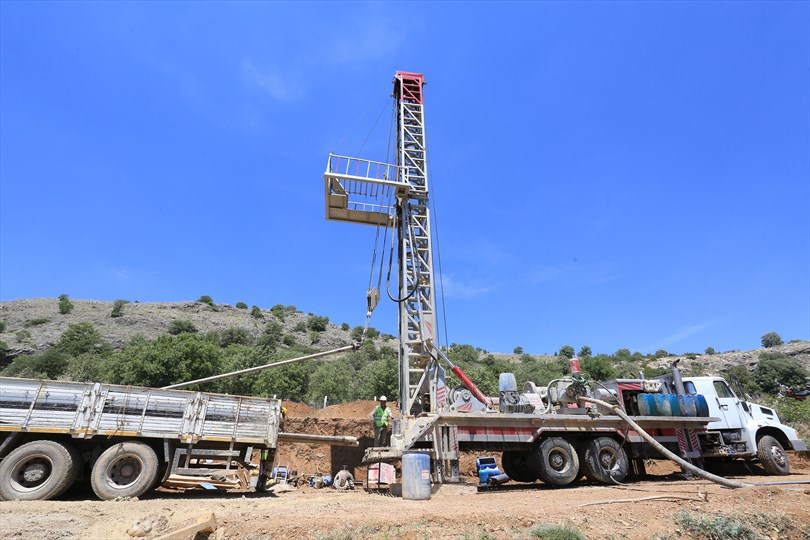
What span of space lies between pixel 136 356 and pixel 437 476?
39579mm

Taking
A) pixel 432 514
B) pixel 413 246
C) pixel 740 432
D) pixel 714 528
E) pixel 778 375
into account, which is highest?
pixel 778 375

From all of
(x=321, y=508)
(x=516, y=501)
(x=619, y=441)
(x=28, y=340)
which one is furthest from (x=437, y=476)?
(x=28, y=340)

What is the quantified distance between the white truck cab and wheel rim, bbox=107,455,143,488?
15.5m

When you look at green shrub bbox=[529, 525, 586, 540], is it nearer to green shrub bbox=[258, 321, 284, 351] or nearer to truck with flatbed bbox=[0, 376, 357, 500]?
truck with flatbed bbox=[0, 376, 357, 500]

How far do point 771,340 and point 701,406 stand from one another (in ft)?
334

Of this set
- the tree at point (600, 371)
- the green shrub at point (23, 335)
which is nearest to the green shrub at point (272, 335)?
the green shrub at point (23, 335)

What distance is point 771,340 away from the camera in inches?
3575

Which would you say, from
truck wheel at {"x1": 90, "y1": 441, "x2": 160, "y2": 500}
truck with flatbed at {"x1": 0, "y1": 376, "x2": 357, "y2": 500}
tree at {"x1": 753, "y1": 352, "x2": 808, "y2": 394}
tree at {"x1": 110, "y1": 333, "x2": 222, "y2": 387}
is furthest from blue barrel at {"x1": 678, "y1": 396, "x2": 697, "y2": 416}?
tree at {"x1": 753, "y1": 352, "x2": 808, "y2": 394}

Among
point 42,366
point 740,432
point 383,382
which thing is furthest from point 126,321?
point 740,432

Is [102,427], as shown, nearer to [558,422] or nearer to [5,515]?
[5,515]

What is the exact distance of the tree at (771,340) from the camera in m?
89.3

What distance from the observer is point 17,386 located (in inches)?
368

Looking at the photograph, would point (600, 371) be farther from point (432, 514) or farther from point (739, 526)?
point (432, 514)

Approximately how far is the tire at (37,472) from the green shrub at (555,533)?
909cm
